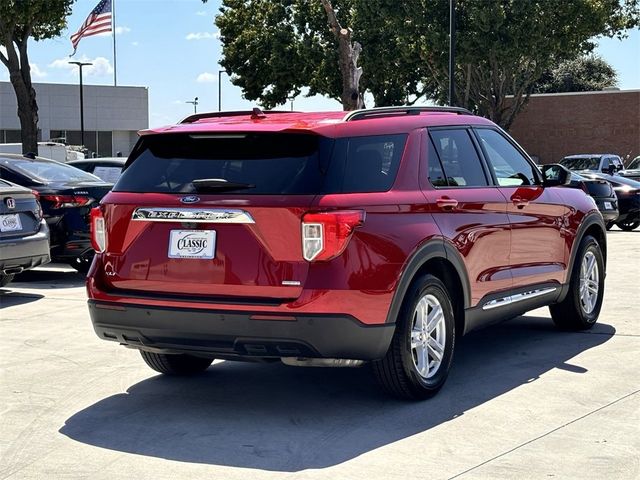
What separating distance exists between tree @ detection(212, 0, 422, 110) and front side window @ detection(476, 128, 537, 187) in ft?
107

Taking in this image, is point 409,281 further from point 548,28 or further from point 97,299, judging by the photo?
point 548,28

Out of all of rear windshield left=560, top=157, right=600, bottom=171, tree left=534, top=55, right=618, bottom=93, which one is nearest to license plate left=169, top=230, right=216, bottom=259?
rear windshield left=560, top=157, right=600, bottom=171

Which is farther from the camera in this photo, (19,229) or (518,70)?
(518,70)

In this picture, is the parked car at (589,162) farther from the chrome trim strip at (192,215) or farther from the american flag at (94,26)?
the chrome trim strip at (192,215)

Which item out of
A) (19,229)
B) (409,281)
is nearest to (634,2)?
(19,229)

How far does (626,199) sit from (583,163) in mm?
8154

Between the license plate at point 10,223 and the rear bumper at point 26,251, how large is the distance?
0.13 metres

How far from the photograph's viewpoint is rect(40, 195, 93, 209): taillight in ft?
40.8

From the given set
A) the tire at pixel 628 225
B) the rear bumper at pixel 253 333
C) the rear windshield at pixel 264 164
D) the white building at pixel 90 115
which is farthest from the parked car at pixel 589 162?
the white building at pixel 90 115

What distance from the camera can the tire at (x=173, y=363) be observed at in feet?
22.6

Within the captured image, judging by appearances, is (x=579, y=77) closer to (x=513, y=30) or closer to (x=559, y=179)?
(x=513, y=30)

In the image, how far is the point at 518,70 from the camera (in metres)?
39.9

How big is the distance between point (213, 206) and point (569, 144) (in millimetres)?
50511

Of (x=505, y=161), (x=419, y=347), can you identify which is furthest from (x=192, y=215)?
(x=505, y=161)
